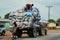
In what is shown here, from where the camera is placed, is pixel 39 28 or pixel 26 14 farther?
pixel 39 28

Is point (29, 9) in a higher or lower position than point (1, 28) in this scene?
higher

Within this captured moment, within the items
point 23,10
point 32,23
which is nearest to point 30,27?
point 32,23

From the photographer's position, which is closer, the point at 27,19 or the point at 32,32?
the point at 27,19

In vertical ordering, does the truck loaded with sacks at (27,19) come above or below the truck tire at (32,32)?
above

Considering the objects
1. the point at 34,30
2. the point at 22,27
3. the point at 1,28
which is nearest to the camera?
the point at 22,27

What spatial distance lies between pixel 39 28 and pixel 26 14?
446cm

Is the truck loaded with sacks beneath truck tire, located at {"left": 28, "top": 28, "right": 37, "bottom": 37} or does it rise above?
above

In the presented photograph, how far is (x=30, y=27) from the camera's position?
1071 inches

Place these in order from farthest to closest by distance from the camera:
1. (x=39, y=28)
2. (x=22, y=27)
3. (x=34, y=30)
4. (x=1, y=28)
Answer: (x=1, y=28)
(x=39, y=28)
(x=34, y=30)
(x=22, y=27)

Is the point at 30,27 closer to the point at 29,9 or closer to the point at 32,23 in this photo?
the point at 32,23

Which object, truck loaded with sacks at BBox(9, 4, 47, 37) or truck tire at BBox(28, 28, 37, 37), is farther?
truck tire at BBox(28, 28, 37, 37)

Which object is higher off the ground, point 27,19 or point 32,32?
point 27,19

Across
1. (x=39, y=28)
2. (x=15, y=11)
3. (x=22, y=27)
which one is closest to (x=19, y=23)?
(x=22, y=27)

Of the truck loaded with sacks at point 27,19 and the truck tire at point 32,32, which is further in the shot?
the truck tire at point 32,32
